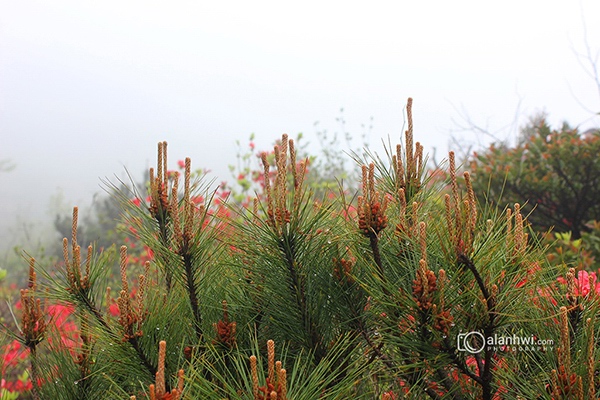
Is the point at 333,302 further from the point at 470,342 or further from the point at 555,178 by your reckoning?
the point at 555,178

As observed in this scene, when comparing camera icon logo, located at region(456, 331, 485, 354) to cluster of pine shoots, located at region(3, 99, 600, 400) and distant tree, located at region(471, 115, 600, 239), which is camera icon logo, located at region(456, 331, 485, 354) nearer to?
cluster of pine shoots, located at region(3, 99, 600, 400)

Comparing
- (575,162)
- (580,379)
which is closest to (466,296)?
(580,379)

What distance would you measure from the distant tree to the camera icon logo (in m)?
3.25

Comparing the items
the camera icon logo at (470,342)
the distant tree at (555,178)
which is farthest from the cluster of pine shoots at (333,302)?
the distant tree at (555,178)

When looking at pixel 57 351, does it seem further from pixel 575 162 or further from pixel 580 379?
pixel 575 162

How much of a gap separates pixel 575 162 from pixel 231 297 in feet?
11.7

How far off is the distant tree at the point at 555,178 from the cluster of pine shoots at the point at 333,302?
306 cm

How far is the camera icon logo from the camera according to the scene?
956mm

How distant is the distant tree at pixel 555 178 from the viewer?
404 cm

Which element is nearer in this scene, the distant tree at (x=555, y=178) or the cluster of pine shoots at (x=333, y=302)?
the cluster of pine shoots at (x=333, y=302)

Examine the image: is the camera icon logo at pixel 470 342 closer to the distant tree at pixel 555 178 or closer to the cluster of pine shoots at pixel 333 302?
the cluster of pine shoots at pixel 333 302

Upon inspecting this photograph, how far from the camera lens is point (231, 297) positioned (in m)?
1.23

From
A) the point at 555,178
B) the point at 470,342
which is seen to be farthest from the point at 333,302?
the point at 555,178

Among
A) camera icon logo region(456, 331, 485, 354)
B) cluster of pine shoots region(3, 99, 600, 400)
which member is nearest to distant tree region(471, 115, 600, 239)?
cluster of pine shoots region(3, 99, 600, 400)
